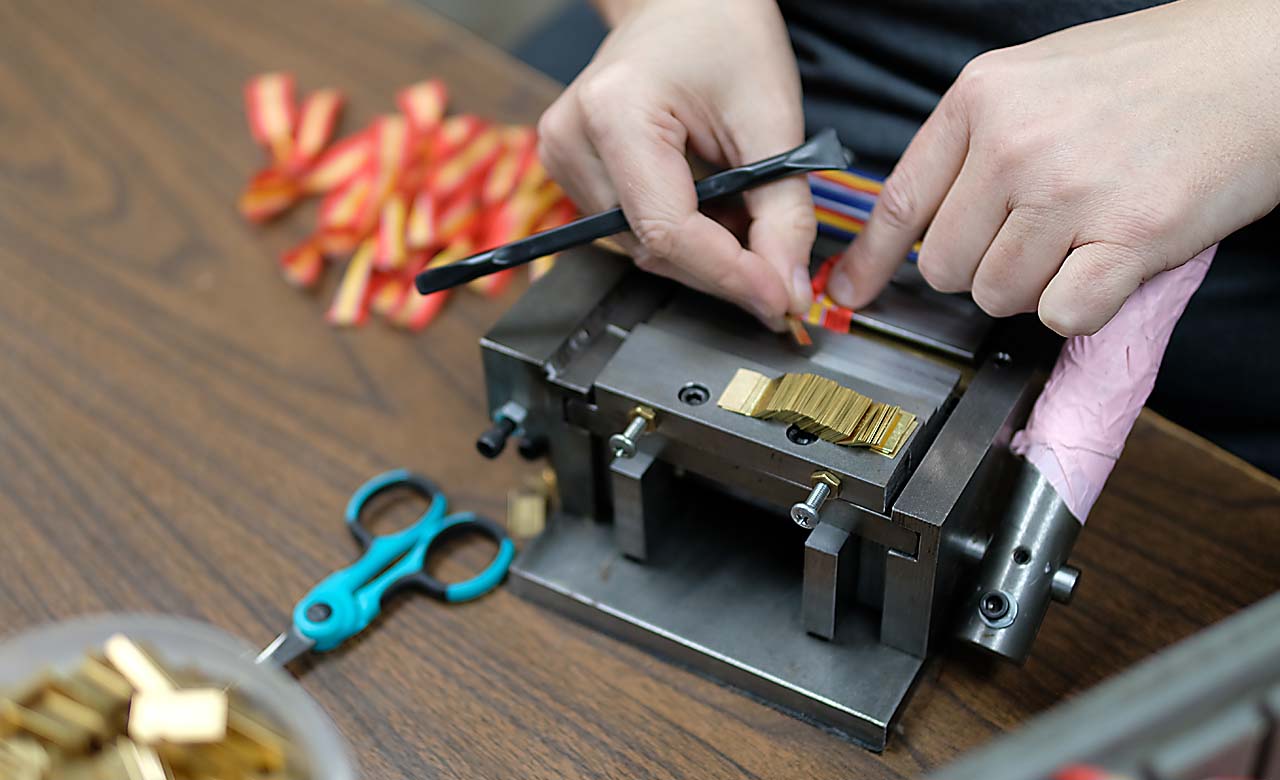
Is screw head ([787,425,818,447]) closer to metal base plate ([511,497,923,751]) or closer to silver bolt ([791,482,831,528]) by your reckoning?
silver bolt ([791,482,831,528])

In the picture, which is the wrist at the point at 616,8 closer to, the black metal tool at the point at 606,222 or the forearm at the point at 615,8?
the forearm at the point at 615,8

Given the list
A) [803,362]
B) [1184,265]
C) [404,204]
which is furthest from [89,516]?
[1184,265]

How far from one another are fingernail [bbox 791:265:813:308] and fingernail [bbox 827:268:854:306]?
0.02m

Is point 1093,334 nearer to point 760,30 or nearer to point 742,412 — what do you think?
point 742,412

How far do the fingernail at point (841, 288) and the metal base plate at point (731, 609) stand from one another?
0.14 m

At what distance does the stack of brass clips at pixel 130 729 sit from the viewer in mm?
533

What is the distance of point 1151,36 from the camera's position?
27.4 inches

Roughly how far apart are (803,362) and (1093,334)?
0.52 ft

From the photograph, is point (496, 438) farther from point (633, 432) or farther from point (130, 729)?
point (130, 729)

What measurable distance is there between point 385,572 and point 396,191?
1.21ft

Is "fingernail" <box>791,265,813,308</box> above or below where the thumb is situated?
below

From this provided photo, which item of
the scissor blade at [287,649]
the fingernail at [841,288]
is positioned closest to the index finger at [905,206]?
the fingernail at [841,288]

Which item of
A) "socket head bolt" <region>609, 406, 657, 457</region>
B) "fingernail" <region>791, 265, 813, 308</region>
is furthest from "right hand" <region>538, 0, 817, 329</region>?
"socket head bolt" <region>609, 406, 657, 457</region>

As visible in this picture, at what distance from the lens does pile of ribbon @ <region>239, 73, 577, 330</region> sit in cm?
101
